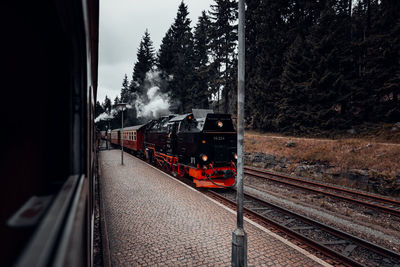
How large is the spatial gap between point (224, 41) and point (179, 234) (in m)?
31.1

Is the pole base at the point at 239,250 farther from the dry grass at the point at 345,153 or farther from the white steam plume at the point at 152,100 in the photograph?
A: the white steam plume at the point at 152,100

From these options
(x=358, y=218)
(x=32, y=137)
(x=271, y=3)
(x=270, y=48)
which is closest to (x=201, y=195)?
(x=358, y=218)

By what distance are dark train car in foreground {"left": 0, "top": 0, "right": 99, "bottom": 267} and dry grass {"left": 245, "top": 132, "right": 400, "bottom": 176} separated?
12984mm

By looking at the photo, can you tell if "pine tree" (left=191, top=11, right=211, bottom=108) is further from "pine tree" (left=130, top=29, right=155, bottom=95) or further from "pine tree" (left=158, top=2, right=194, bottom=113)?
"pine tree" (left=130, top=29, right=155, bottom=95)

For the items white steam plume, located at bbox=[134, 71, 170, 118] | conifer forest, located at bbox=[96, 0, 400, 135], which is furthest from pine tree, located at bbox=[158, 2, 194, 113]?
white steam plume, located at bbox=[134, 71, 170, 118]

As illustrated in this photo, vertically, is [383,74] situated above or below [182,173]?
above

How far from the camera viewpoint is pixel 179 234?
211 inches

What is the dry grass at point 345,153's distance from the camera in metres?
10.7

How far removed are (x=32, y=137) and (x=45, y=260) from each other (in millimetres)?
634

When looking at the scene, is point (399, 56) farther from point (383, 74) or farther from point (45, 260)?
point (45, 260)

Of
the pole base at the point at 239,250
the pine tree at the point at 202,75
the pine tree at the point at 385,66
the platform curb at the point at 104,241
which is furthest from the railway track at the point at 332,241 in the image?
the pine tree at the point at 202,75

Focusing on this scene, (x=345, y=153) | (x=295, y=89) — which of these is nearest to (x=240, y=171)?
(x=345, y=153)

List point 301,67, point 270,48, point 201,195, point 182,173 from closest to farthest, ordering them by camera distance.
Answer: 1. point 201,195
2. point 182,173
3. point 301,67
4. point 270,48

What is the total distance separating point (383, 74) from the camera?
708 inches
